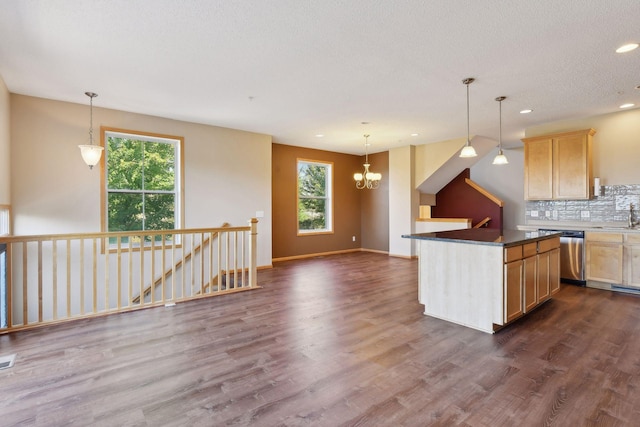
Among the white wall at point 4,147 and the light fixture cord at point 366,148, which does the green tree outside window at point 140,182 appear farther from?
the light fixture cord at point 366,148

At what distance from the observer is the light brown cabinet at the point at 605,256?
4566mm

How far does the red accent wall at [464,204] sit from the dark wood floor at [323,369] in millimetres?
4254

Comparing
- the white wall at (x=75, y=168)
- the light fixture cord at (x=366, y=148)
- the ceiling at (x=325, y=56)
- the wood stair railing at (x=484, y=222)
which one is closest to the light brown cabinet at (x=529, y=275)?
the ceiling at (x=325, y=56)

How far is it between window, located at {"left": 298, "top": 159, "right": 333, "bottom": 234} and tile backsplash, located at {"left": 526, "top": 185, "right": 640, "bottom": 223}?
4428mm

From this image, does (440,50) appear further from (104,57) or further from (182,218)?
(182,218)

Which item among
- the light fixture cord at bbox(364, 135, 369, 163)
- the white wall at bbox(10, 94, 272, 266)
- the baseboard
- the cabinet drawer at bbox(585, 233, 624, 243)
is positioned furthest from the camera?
the baseboard

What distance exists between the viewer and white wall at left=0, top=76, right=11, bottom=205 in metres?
3.83

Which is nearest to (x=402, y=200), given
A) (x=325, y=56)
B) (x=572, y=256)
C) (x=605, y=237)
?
(x=572, y=256)

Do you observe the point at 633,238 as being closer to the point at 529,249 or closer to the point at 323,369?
the point at 529,249

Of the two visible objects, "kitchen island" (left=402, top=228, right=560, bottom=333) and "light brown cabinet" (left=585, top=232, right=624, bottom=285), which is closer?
"kitchen island" (left=402, top=228, right=560, bottom=333)

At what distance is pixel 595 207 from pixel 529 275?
275cm

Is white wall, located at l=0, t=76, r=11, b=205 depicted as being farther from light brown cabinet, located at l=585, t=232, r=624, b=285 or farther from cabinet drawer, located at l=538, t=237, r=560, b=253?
light brown cabinet, located at l=585, t=232, r=624, b=285

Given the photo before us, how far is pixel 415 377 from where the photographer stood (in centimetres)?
234

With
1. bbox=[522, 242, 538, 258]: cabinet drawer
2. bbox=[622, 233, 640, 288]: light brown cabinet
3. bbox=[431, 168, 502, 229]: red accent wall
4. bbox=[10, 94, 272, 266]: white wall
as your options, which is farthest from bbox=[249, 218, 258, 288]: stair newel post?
bbox=[431, 168, 502, 229]: red accent wall
